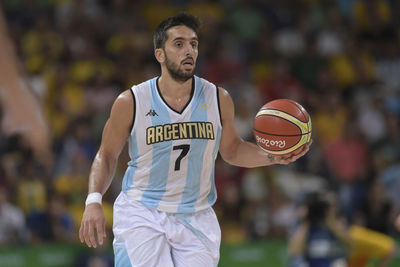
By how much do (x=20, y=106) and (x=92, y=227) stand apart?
3.09 metres

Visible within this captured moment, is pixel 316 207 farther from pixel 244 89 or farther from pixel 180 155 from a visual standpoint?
pixel 244 89

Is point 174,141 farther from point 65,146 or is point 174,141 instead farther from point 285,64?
point 285,64

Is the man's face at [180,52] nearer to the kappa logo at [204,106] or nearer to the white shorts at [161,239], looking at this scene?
the kappa logo at [204,106]

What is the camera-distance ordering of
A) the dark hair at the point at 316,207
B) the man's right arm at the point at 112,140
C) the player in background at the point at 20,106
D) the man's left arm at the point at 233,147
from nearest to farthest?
the player in background at the point at 20,106 → the man's right arm at the point at 112,140 → the man's left arm at the point at 233,147 → the dark hair at the point at 316,207

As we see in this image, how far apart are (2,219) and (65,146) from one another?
5.64ft

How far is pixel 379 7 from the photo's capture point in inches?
520

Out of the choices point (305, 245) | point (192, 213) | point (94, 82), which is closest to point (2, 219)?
point (94, 82)

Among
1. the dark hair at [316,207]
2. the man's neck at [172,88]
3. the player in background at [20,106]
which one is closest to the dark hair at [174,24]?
the man's neck at [172,88]

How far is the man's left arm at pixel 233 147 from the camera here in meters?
4.52

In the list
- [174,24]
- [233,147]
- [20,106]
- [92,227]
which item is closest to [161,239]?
[92,227]

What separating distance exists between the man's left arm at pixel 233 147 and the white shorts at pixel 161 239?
Result: 583 millimetres

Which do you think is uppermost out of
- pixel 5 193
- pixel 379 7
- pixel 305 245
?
pixel 379 7

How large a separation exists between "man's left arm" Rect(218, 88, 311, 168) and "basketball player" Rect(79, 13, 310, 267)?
0.06 feet

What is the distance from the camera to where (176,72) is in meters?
4.36
